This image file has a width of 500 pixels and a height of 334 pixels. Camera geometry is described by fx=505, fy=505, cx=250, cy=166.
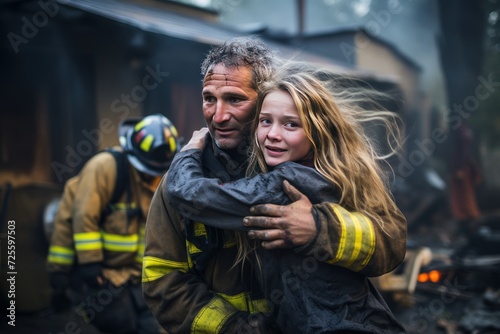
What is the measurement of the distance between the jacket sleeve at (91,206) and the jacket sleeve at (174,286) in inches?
76.5

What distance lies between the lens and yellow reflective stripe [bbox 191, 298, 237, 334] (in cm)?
200

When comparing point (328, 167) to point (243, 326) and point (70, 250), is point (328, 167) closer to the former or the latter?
point (243, 326)

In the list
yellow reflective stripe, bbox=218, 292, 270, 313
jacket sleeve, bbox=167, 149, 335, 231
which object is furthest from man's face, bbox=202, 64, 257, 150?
yellow reflective stripe, bbox=218, 292, 270, 313

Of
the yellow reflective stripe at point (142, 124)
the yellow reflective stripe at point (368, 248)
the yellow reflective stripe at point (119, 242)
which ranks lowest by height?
the yellow reflective stripe at point (119, 242)

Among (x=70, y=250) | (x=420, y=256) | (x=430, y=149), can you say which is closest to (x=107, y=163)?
(x=70, y=250)

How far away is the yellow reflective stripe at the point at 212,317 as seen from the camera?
2.00 meters

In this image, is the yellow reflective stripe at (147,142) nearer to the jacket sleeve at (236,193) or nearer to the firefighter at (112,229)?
the firefighter at (112,229)

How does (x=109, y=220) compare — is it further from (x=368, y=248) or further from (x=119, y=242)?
(x=368, y=248)

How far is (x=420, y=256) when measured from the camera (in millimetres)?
6801

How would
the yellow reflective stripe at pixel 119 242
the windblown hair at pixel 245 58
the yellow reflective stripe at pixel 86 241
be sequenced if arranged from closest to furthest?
the windblown hair at pixel 245 58 → the yellow reflective stripe at pixel 86 241 → the yellow reflective stripe at pixel 119 242

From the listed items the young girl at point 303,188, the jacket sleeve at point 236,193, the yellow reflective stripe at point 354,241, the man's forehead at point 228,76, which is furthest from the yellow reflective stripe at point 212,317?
the man's forehead at point 228,76

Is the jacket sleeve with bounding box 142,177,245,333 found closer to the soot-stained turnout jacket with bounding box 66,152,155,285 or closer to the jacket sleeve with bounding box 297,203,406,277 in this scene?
the jacket sleeve with bounding box 297,203,406,277

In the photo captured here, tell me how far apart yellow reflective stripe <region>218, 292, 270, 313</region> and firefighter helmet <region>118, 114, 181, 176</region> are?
214 centimetres

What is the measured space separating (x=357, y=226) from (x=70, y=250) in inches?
115
